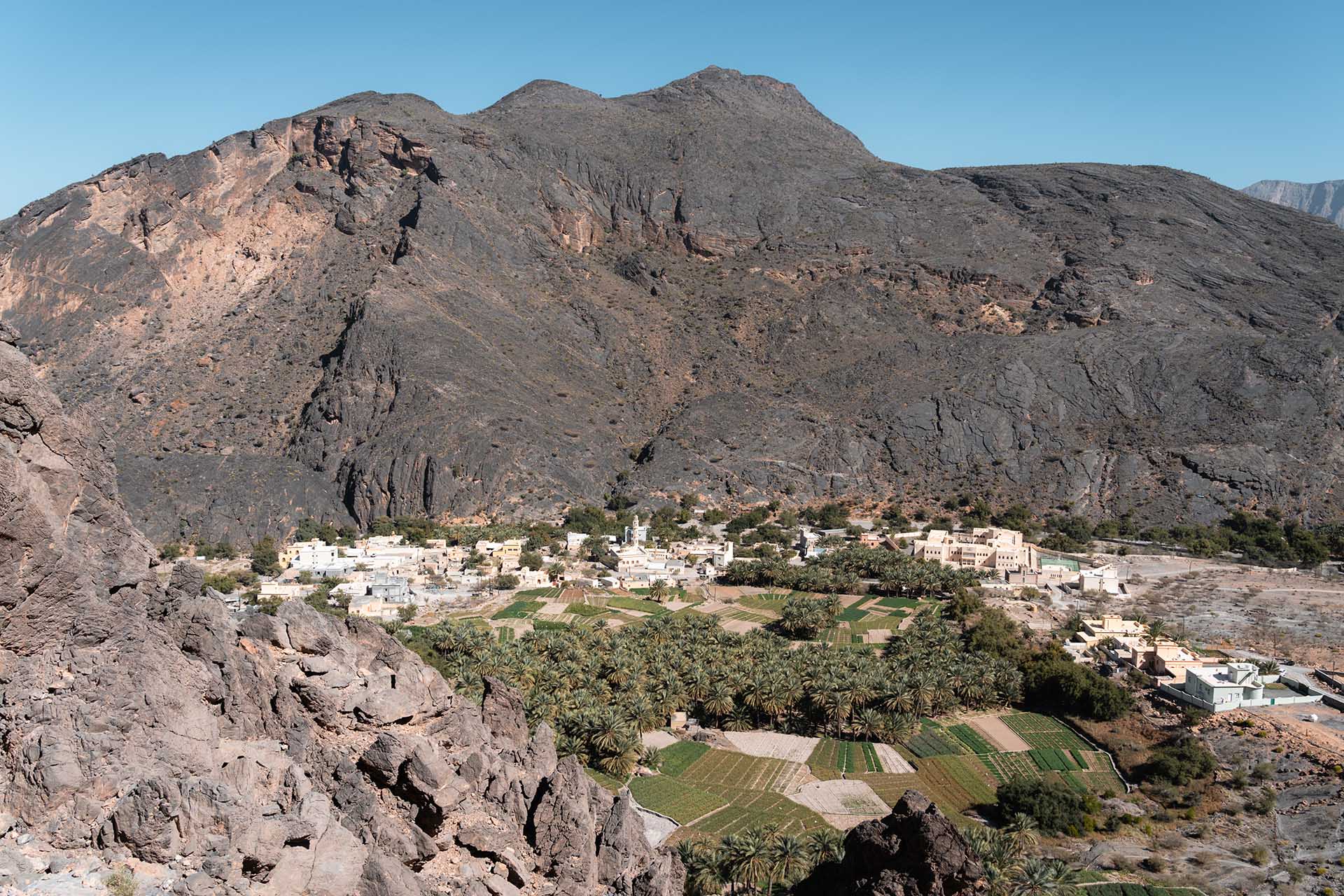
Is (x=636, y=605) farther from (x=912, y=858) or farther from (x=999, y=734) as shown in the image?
(x=912, y=858)

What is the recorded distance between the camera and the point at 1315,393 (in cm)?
10419

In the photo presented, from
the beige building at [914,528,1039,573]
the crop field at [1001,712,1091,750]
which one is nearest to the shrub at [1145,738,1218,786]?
the crop field at [1001,712,1091,750]

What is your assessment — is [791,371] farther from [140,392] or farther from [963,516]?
[140,392]

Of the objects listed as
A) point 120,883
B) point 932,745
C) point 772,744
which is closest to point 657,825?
point 772,744

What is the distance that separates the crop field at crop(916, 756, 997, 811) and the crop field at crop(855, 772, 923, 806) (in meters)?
0.68

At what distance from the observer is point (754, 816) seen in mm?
37031

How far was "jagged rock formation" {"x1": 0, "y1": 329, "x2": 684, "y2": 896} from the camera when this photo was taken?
42.4 ft

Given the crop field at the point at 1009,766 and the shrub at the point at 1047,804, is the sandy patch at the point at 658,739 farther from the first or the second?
the shrub at the point at 1047,804

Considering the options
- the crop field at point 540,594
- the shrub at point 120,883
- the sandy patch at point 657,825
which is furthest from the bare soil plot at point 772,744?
the shrub at point 120,883

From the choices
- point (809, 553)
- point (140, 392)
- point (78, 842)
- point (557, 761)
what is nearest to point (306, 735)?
point (78, 842)

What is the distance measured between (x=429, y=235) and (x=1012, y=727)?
90.4m

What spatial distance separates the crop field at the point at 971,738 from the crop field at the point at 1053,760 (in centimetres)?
171

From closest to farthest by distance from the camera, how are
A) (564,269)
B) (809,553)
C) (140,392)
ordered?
1. (809,553)
2. (140,392)
3. (564,269)

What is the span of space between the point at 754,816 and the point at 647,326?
303 feet
